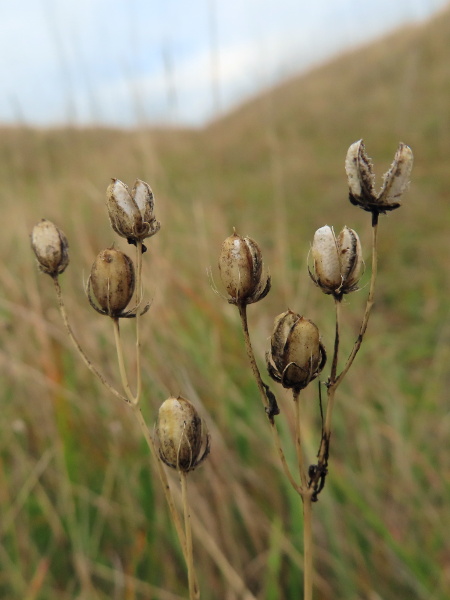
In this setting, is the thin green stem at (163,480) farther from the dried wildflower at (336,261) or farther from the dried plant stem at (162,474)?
the dried wildflower at (336,261)

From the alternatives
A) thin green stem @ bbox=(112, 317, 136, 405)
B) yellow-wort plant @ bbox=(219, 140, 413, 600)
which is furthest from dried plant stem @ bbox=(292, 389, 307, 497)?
thin green stem @ bbox=(112, 317, 136, 405)

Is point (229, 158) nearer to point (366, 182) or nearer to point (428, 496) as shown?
point (428, 496)

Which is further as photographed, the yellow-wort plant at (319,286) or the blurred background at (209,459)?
the blurred background at (209,459)

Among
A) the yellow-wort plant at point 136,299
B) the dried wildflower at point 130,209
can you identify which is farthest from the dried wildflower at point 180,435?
the dried wildflower at point 130,209

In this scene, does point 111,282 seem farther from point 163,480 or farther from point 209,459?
point 209,459

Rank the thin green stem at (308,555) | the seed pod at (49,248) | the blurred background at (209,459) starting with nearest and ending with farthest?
the thin green stem at (308,555)
the seed pod at (49,248)
the blurred background at (209,459)

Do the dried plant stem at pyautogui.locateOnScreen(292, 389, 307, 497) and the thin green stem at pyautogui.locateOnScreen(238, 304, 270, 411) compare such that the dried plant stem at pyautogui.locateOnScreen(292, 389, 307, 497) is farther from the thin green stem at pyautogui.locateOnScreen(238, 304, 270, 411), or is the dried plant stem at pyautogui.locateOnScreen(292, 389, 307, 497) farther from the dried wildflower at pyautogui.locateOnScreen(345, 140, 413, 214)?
the dried wildflower at pyautogui.locateOnScreen(345, 140, 413, 214)
